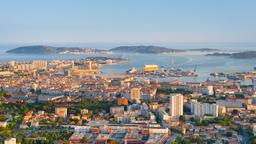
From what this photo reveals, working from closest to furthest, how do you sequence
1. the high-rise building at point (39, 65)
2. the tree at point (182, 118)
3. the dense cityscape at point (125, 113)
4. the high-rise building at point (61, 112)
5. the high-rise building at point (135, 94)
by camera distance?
the dense cityscape at point (125, 113) < the tree at point (182, 118) < the high-rise building at point (61, 112) < the high-rise building at point (135, 94) < the high-rise building at point (39, 65)

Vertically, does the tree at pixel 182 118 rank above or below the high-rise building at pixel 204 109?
below

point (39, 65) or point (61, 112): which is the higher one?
point (61, 112)

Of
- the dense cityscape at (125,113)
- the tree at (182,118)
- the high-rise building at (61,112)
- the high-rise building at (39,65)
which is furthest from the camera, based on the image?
the high-rise building at (39,65)

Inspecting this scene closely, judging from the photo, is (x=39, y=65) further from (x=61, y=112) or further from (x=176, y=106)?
(x=176, y=106)

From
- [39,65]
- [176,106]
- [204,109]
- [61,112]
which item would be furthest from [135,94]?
[39,65]

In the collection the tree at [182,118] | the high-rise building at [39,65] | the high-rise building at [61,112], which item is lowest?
the high-rise building at [39,65]

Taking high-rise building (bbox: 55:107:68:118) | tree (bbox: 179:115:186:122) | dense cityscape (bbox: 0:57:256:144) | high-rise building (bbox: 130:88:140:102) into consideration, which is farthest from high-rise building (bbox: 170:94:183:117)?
high-rise building (bbox: 130:88:140:102)

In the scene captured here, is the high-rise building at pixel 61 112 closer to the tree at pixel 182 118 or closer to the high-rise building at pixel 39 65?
the tree at pixel 182 118

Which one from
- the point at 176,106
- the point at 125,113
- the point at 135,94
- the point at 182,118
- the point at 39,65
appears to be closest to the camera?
the point at 182,118

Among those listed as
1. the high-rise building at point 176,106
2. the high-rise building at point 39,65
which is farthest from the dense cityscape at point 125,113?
the high-rise building at point 39,65

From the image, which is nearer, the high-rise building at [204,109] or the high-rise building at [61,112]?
the high-rise building at [61,112]
